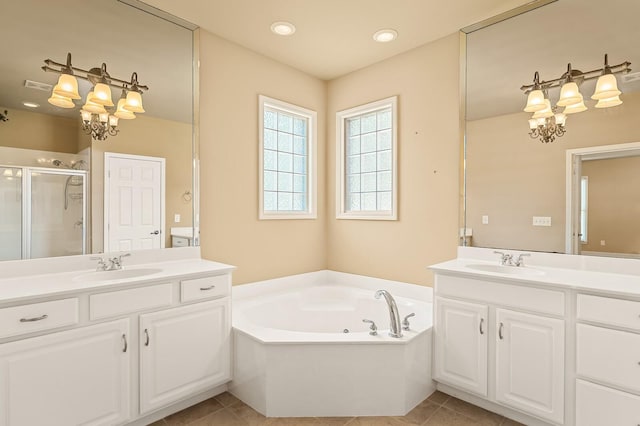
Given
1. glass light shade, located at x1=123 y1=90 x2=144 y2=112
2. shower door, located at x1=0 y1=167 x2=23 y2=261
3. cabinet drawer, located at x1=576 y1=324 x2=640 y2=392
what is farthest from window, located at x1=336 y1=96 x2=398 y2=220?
shower door, located at x1=0 y1=167 x2=23 y2=261

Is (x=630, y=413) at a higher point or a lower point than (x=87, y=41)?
lower

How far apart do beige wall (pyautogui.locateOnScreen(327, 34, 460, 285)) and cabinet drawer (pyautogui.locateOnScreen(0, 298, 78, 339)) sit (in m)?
2.42

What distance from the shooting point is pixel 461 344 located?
2197mm

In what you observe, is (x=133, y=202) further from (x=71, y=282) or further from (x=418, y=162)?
(x=418, y=162)

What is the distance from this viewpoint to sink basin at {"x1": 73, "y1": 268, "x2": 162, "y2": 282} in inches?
78.6

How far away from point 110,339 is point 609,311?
2.55 meters

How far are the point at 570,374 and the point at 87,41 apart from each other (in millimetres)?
3421

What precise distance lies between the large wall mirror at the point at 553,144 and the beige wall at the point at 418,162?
143 millimetres

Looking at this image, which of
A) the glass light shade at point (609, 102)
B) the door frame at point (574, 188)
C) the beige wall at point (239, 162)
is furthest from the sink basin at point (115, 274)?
the glass light shade at point (609, 102)

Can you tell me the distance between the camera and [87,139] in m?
2.18

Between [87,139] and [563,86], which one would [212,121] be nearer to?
[87,139]

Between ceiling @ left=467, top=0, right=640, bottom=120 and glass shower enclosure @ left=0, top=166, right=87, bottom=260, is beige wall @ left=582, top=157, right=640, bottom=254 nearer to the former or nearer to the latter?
ceiling @ left=467, top=0, right=640, bottom=120

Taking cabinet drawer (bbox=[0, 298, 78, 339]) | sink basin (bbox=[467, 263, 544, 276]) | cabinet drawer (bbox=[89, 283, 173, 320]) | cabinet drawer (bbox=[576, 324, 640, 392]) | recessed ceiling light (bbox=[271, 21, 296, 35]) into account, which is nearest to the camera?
cabinet drawer (bbox=[0, 298, 78, 339])

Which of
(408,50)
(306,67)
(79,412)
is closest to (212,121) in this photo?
(306,67)
